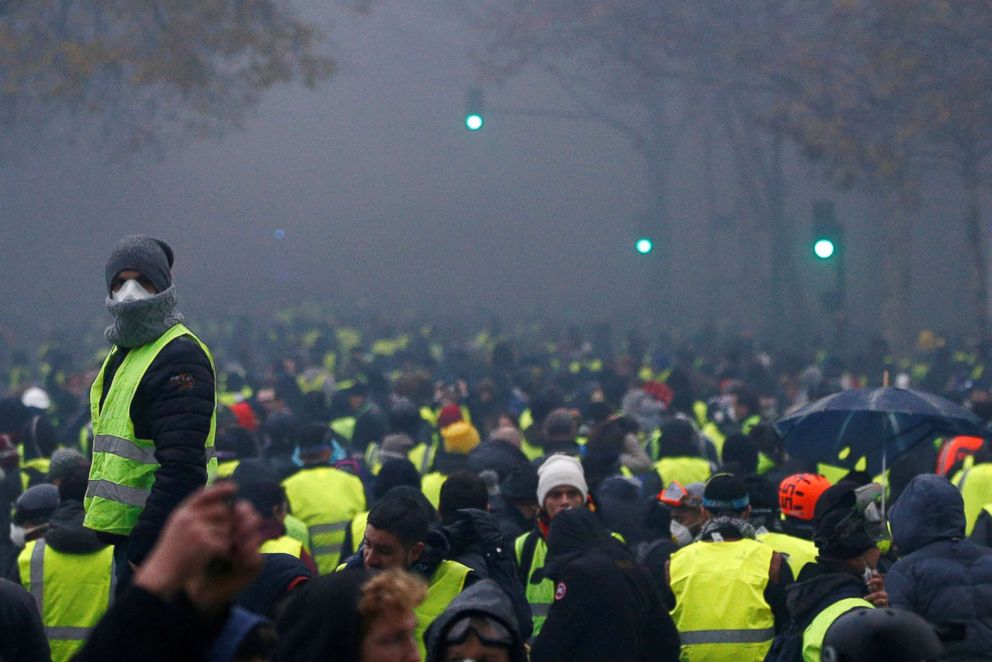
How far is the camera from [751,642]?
18.6 feet

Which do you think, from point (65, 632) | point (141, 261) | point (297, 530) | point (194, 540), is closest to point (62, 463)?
point (297, 530)

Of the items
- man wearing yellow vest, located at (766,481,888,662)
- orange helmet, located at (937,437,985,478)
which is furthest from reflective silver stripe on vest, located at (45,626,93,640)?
orange helmet, located at (937,437,985,478)

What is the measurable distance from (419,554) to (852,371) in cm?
1773

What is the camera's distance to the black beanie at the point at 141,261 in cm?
459

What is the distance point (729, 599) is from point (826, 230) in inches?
505

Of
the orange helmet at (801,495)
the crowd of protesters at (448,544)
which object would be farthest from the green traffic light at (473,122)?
the orange helmet at (801,495)

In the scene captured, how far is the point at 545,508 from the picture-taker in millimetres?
6477

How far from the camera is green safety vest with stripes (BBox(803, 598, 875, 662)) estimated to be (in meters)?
4.49

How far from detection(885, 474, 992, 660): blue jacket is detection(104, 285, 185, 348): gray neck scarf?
2.91m

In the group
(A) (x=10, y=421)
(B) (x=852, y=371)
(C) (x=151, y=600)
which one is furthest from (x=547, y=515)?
(B) (x=852, y=371)

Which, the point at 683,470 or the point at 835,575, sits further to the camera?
the point at 683,470

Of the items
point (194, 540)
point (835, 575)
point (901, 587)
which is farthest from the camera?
point (901, 587)

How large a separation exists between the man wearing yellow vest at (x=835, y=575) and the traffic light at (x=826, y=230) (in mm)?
11860

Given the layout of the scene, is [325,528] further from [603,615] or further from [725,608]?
[603,615]
